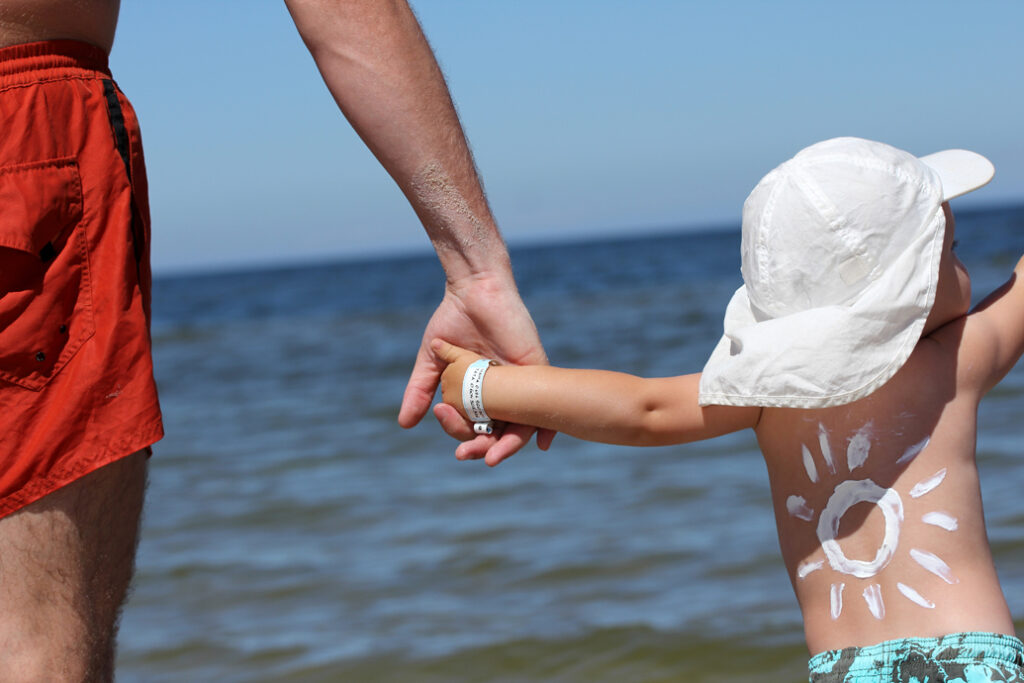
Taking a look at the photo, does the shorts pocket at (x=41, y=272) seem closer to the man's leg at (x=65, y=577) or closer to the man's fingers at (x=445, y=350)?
the man's leg at (x=65, y=577)

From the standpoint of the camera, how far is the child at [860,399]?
1922 millimetres

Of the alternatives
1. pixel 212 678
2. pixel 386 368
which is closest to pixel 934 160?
pixel 212 678

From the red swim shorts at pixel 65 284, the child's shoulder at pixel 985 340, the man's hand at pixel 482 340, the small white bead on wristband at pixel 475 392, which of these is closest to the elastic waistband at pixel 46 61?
the red swim shorts at pixel 65 284

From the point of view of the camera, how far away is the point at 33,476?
5.59 ft

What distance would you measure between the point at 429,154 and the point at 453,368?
18.4 inches

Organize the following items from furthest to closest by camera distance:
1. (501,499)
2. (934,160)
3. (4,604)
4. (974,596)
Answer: (501,499) < (934,160) < (974,596) < (4,604)

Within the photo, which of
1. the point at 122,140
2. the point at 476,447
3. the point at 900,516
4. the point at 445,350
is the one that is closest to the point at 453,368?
the point at 445,350

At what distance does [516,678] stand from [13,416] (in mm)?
2175

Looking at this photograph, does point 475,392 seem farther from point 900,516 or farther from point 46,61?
point 46,61

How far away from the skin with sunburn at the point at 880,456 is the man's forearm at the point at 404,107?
1.11ft

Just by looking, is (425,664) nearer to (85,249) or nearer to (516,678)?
(516,678)

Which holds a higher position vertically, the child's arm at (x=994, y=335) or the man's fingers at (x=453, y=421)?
the child's arm at (x=994, y=335)

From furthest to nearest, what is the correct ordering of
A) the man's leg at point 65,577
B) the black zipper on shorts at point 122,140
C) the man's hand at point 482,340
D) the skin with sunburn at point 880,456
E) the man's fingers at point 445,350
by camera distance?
the man's fingers at point 445,350
the man's hand at point 482,340
the skin with sunburn at point 880,456
the black zipper on shorts at point 122,140
the man's leg at point 65,577

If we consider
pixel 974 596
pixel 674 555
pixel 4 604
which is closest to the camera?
pixel 4 604
